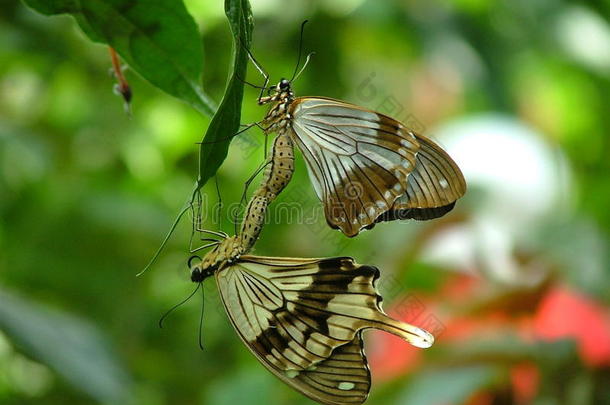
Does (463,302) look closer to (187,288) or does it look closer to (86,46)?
(187,288)

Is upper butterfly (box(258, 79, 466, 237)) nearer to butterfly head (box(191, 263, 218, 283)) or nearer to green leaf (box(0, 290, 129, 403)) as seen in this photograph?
butterfly head (box(191, 263, 218, 283))

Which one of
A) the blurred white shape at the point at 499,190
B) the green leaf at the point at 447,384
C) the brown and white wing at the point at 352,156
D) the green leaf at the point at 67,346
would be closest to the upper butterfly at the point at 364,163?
the brown and white wing at the point at 352,156

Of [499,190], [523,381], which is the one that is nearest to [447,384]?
[523,381]

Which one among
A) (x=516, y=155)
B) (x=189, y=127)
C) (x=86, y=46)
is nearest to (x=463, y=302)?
(x=516, y=155)

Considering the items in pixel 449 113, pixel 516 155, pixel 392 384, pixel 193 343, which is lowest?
pixel 392 384

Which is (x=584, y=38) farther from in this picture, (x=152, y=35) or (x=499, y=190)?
(x=152, y=35)

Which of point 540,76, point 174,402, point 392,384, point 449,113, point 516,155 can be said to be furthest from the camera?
point 449,113
